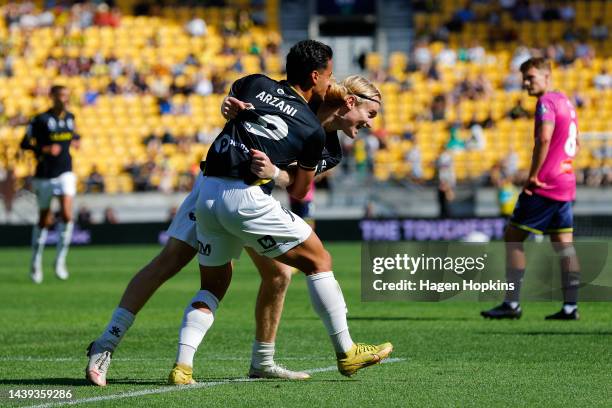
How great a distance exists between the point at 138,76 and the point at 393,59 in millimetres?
8179

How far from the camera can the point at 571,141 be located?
11.5 m

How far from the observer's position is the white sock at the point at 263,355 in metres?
7.77

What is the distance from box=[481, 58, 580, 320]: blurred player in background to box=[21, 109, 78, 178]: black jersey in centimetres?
768

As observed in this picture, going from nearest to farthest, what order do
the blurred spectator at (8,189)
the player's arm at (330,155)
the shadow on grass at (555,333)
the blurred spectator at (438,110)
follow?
the player's arm at (330,155) → the shadow on grass at (555,333) → the blurred spectator at (8,189) → the blurred spectator at (438,110)

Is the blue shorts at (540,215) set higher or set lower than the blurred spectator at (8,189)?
higher

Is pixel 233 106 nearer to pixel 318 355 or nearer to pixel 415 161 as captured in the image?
pixel 318 355

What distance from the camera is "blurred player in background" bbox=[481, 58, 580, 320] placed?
1130 cm

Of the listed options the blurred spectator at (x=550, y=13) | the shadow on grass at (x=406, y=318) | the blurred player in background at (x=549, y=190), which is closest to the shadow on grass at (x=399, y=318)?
the shadow on grass at (x=406, y=318)

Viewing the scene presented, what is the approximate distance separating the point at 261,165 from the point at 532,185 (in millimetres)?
5076

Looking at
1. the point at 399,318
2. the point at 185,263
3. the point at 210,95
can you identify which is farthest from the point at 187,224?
the point at 210,95

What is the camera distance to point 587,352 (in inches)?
352

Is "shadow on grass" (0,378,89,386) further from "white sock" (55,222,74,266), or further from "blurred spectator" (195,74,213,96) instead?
"blurred spectator" (195,74,213,96)

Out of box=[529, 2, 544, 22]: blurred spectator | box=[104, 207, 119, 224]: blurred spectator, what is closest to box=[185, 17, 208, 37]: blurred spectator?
box=[529, 2, 544, 22]: blurred spectator

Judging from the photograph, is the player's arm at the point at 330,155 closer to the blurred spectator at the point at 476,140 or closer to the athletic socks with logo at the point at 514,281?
the athletic socks with logo at the point at 514,281
